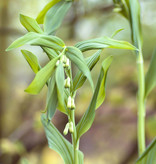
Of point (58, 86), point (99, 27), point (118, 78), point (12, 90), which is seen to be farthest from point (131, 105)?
point (58, 86)

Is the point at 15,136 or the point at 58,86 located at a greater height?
the point at 58,86

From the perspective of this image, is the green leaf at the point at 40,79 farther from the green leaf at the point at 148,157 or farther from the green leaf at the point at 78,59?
the green leaf at the point at 148,157

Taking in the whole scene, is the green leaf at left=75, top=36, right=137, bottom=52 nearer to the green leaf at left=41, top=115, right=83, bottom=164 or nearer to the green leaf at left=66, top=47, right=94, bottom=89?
the green leaf at left=66, top=47, right=94, bottom=89

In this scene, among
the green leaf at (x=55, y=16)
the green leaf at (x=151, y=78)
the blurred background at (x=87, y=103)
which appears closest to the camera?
the green leaf at (x=55, y=16)

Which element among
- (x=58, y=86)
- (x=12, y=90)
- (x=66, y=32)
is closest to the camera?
(x=58, y=86)

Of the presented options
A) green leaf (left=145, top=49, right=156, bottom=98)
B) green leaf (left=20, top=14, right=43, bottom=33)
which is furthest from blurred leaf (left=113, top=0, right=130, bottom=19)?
green leaf (left=20, top=14, right=43, bottom=33)

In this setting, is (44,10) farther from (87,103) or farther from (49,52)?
(87,103)

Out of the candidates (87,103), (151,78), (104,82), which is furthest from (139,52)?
(87,103)

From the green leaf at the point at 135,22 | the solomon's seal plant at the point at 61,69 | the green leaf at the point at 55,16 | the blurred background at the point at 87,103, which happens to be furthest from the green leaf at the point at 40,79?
the blurred background at the point at 87,103

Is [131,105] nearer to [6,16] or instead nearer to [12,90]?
[12,90]
